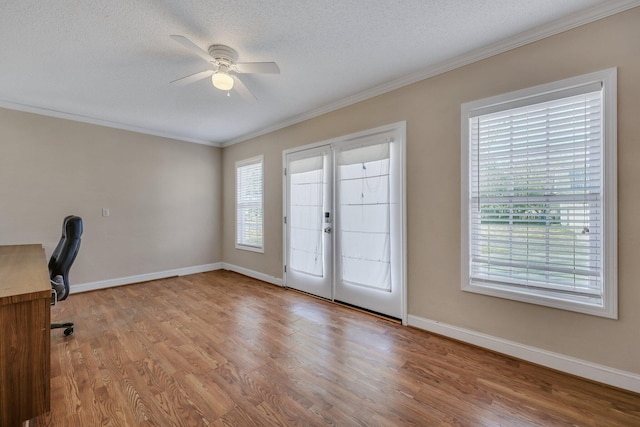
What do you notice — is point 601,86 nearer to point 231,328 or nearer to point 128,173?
point 231,328

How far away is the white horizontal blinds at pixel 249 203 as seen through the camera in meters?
4.67

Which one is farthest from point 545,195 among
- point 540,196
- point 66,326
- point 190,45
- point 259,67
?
point 66,326

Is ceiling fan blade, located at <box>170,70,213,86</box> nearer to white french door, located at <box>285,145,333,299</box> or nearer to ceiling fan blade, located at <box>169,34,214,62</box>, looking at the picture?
ceiling fan blade, located at <box>169,34,214,62</box>

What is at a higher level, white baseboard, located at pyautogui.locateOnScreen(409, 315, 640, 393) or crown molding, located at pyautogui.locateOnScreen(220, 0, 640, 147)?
crown molding, located at pyautogui.locateOnScreen(220, 0, 640, 147)

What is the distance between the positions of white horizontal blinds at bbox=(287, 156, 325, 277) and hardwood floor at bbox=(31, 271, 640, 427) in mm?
925

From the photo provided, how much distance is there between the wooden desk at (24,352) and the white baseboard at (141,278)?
3082 millimetres

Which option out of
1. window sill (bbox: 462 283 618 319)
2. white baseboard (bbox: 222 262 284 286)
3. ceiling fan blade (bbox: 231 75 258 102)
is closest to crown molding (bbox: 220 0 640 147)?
ceiling fan blade (bbox: 231 75 258 102)

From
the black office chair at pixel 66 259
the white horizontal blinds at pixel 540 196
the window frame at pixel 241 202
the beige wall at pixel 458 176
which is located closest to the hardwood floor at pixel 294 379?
the beige wall at pixel 458 176

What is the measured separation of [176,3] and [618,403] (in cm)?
374

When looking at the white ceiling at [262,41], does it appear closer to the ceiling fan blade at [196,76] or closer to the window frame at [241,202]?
the ceiling fan blade at [196,76]

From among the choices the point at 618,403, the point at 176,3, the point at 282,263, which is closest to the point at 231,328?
the point at 282,263

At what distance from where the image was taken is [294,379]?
6.28ft

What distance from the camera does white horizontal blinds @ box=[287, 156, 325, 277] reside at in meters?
3.64

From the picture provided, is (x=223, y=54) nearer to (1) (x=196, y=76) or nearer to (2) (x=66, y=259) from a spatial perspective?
(1) (x=196, y=76)
